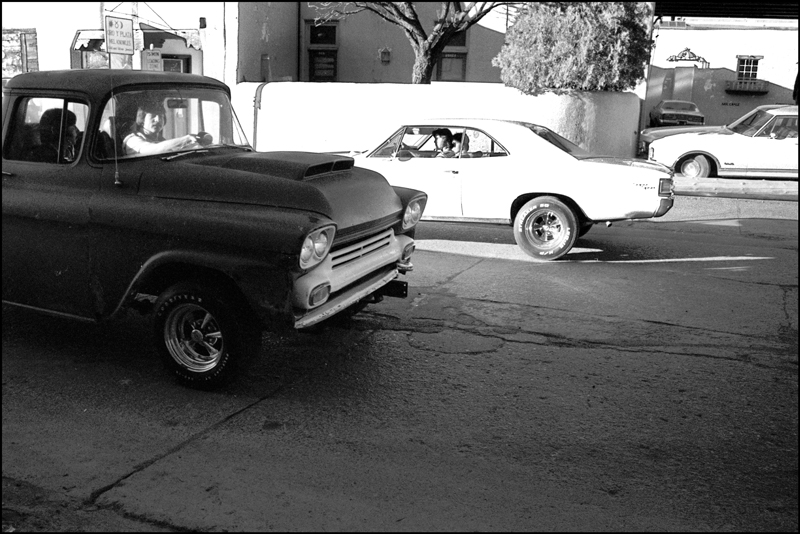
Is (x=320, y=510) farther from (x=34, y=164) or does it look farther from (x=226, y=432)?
(x=34, y=164)

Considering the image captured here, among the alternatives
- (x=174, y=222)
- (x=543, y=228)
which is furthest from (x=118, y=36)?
(x=174, y=222)

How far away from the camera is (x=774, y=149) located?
51.2 ft

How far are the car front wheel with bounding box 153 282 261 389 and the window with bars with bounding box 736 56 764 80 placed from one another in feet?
112

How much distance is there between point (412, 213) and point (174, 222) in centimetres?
194

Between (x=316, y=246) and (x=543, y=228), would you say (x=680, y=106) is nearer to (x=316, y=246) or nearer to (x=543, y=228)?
(x=543, y=228)

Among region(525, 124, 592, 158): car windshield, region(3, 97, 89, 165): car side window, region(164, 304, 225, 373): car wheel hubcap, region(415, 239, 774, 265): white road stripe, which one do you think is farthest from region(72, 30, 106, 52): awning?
region(164, 304, 225, 373): car wheel hubcap

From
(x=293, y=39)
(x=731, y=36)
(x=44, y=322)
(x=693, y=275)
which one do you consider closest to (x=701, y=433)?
(x=693, y=275)

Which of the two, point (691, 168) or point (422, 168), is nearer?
point (422, 168)

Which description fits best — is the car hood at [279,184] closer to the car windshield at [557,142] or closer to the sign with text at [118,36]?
the car windshield at [557,142]

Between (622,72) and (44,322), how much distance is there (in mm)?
12729

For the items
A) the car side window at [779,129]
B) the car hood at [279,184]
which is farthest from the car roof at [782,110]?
the car hood at [279,184]

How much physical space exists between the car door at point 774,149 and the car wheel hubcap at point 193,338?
13.8m

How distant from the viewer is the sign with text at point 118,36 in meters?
14.2

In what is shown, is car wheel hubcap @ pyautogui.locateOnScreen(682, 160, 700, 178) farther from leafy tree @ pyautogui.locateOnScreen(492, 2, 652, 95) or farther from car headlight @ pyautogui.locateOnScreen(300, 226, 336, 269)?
car headlight @ pyautogui.locateOnScreen(300, 226, 336, 269)
